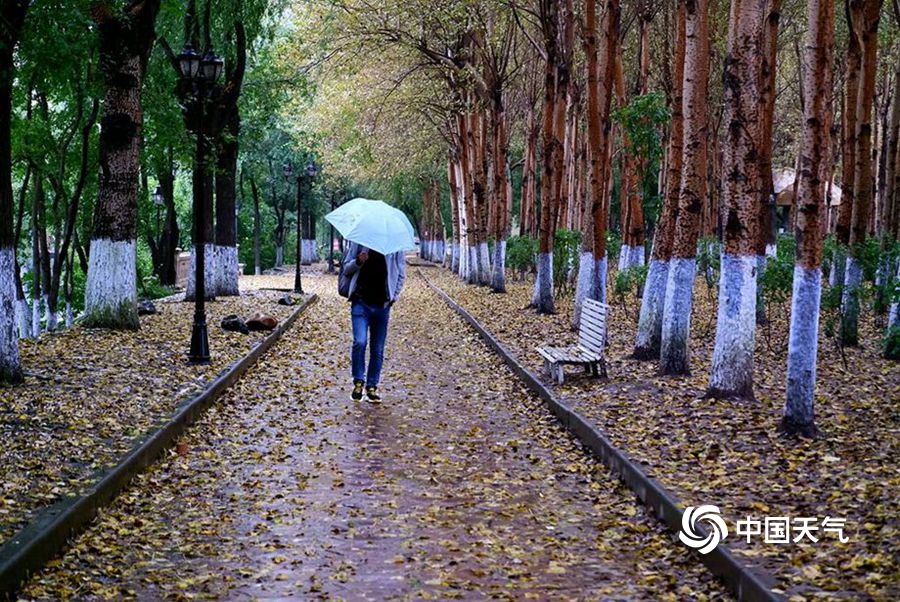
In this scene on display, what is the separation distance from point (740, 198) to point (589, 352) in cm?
373

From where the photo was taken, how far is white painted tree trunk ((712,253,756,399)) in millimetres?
10578

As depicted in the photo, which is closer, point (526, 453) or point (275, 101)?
point (526, 453)

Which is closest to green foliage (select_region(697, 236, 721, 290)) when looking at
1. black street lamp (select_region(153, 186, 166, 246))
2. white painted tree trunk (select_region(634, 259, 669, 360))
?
white painted tree trunk (select_region(634, 259, 669, 360))

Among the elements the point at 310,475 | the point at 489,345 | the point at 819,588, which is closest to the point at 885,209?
the point at 489,345

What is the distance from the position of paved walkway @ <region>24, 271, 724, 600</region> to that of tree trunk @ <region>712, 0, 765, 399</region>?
1929mm

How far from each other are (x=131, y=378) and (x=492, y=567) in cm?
737

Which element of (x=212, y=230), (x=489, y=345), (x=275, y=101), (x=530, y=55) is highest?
(x=530, y=55)

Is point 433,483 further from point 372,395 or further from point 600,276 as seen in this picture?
point 600,276

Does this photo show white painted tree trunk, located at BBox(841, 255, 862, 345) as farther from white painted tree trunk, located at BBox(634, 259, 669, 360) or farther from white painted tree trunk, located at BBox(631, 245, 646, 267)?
white painted tree trunk, located at BBox(631, 245, 646, 267)

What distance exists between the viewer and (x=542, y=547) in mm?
6855

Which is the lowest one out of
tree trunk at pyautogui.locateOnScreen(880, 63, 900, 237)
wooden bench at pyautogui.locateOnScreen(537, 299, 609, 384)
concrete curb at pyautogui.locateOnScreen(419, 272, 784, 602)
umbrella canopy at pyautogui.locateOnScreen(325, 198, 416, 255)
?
concrete curb at pyautogui.locateOnScreen(419, 272, 784, 602)

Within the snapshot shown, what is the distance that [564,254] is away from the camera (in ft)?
90.7

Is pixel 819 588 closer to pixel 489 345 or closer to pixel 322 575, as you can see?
pixel 322 575

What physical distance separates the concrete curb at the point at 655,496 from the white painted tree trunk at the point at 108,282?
719 cm
